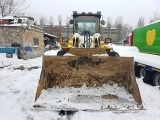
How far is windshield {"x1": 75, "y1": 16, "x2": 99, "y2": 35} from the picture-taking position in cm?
870

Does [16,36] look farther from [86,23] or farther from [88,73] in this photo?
[88,73]

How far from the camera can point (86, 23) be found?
8.70m

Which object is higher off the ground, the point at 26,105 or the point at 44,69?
the point at 44,69

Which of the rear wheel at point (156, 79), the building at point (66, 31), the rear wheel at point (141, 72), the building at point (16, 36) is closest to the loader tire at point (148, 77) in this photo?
the rear wheel at point (156, 79)

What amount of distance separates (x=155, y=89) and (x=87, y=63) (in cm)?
247

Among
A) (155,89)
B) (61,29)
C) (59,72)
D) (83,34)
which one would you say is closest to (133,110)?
(59,72)

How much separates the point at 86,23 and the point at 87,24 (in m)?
0.06

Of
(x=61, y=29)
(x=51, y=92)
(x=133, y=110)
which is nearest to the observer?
(x=133, y=110)

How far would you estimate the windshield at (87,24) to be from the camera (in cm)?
870

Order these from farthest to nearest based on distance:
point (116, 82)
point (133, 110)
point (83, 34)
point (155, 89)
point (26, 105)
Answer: point (83, 34), point (155, 89), point (116, 82), point (26, 105), point (133, 110)

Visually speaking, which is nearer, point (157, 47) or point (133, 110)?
point (133, 110)

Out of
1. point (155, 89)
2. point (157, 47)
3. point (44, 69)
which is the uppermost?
point (157, 47)

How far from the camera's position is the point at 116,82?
5695mm

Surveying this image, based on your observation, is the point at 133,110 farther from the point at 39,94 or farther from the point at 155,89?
the point at 155,89
